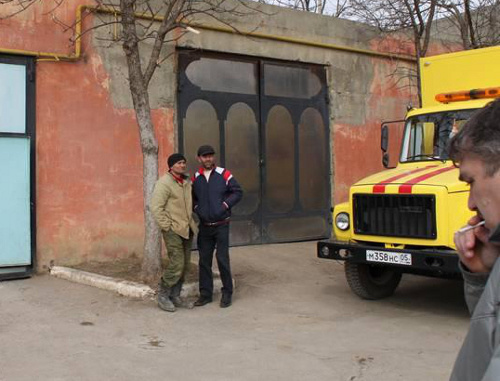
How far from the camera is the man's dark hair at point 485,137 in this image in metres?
1.35

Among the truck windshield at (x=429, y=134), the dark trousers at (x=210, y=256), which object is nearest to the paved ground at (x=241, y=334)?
the dark trousers at (x=210, y=256)

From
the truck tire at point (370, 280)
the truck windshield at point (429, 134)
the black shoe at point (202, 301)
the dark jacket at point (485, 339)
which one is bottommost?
the black shoe at point (202, 301)

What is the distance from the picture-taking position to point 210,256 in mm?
6738

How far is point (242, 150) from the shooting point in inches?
404

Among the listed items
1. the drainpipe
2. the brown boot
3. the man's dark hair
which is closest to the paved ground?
the brown boot

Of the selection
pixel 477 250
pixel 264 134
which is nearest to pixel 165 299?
pixel 264 134

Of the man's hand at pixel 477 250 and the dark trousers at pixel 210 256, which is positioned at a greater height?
the man's hand at pixel 477 250

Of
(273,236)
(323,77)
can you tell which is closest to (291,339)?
(273,236)

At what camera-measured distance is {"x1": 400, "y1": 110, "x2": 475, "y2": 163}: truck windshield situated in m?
7.02

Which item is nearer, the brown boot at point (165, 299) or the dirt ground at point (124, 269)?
the brown boot at point (165, 299)

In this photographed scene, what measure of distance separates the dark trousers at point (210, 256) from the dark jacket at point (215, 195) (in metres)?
0.16

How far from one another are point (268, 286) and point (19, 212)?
3.51m

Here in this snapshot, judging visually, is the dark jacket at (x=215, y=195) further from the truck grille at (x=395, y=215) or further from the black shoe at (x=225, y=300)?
the truck grille at (x=395, y=215)

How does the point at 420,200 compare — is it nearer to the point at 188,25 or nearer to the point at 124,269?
the point at 124,269
